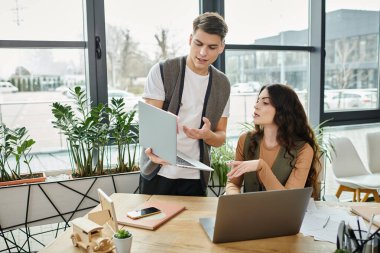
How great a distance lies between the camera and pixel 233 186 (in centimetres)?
191

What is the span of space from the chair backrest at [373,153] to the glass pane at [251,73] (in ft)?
2.83

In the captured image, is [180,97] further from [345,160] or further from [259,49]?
[345,160]

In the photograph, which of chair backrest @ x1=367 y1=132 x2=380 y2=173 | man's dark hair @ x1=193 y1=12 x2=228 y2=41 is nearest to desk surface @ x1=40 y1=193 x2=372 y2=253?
man's dark hair @ x1=193 y1=12 x2=228 y2=41

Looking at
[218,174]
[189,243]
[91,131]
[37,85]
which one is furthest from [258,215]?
[37,85]

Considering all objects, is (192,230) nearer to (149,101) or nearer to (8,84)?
(149,101)

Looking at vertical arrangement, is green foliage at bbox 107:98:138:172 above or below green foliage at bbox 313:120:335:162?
above

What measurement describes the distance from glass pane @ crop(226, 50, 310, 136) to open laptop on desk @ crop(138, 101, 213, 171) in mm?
1644

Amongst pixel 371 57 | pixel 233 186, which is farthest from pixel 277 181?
pixel 371 57

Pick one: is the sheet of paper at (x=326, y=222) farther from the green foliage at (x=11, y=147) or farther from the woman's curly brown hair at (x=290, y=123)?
the green foliage at (x=11, y=147)

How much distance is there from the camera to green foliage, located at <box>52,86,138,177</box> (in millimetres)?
2316

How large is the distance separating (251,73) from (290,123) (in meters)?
1.60

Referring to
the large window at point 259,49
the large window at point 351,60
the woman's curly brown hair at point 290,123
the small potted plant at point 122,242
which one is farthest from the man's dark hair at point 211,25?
the large window at point 351,60

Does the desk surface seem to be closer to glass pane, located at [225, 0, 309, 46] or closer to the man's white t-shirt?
the man's white t-shirt

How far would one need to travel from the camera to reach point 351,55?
388cm
